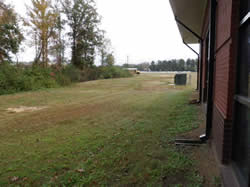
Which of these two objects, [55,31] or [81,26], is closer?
[55,31]

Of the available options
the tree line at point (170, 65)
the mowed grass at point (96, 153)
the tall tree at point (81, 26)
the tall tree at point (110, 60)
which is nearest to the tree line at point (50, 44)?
the tall tree at point (81, 26)

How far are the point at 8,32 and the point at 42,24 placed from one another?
3585 millimetres

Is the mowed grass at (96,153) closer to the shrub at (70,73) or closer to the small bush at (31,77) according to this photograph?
the small bush at (31,77)

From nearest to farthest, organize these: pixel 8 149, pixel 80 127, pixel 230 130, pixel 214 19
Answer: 1. pixel 230 130
2. pixel 214 19
3. pixel 8 149
4. pixel 80 127

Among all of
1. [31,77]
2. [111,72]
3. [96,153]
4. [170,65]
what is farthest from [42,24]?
[170,65]

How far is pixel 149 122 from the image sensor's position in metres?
4.75

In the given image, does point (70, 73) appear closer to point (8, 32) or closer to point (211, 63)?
point (8, 32)

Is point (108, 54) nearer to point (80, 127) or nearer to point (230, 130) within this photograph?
point (80, 127)

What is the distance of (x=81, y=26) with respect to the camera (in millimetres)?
23094

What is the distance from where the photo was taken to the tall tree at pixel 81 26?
22.8m

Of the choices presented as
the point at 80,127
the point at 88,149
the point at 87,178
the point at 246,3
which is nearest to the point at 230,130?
the point at 246,3

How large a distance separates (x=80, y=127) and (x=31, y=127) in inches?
45.9

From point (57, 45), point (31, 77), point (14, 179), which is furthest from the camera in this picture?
point (57, 45)

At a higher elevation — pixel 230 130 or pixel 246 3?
pixel 246 3
